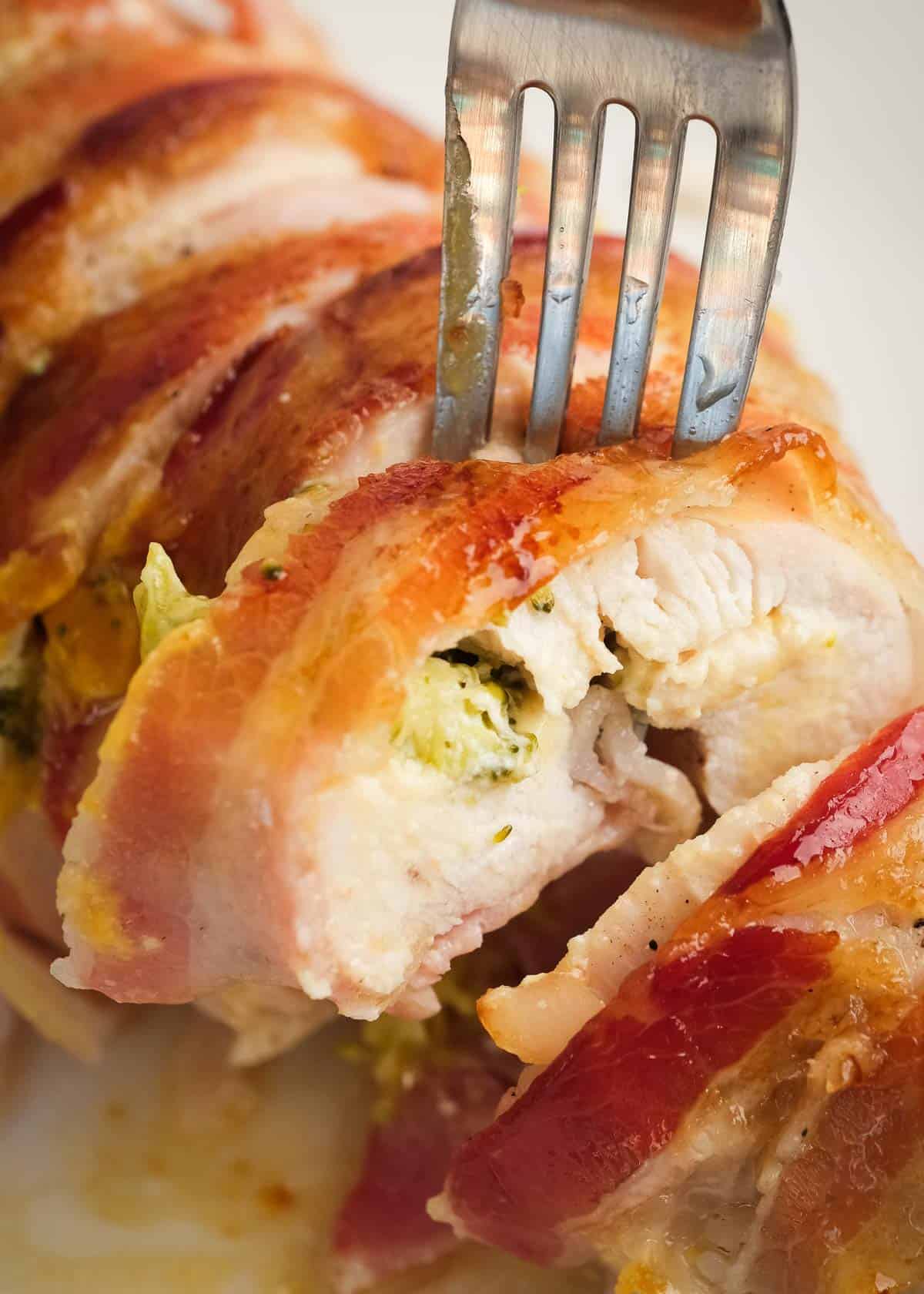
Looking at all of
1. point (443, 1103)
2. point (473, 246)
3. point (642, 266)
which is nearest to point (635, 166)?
point (642, 266)

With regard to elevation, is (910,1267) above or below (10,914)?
above

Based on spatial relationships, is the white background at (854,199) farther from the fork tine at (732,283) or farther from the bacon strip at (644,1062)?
the bacon strip at (644,1062)

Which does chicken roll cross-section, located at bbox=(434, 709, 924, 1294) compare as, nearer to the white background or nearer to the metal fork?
the metal fork

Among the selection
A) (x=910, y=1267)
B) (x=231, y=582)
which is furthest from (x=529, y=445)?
(x=910, y=1267)

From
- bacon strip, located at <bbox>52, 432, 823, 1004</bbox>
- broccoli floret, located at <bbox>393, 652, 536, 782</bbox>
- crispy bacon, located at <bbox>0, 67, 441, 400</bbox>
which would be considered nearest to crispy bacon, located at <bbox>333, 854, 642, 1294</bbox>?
broccoli floret, located at <bbox>393, 652, 536, 782</bbox>

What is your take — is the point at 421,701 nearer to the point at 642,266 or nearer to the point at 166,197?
the point at 642,266

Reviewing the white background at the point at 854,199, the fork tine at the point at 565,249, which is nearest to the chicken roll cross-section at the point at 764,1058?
the fork tine at the point at 565,249

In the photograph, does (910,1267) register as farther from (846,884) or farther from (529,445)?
(529,445)
